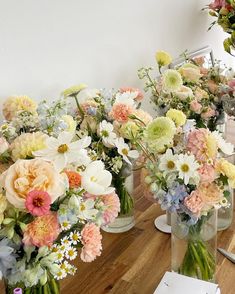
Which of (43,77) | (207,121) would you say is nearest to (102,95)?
(43,77)

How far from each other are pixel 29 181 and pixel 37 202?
3cm

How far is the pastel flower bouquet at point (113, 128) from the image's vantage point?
0.97 meters

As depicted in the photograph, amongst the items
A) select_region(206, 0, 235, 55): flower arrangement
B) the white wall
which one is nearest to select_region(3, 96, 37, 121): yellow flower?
the white wall

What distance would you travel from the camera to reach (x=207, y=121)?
3.99 ft

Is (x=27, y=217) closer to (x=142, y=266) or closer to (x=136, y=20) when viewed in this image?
(x=142, y=266)

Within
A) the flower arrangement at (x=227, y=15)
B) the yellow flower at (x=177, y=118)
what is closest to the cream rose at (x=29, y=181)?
the yellow flower at (x=177, y=118)

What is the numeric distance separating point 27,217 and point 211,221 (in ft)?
1.47

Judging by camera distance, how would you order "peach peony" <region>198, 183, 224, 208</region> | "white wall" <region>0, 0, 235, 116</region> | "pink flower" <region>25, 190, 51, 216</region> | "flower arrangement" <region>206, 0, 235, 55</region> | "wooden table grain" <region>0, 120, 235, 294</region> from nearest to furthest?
"pink flower" <region>25, 190, 51, 216</region> < "peach peony" <region>198, 183, 224, 208</region> < "wooden table grain" <region>0, 120, 235, 294</region> < "white wall" <region>0, 0, 235, 116</region> < "flower arrangement" <region>206, 0, 235, 55</region>

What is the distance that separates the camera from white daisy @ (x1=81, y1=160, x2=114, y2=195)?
654 millimetres

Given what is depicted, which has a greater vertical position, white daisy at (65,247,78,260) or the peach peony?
white daisy at (65,247,78,260)

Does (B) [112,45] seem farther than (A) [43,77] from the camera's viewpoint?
Yes

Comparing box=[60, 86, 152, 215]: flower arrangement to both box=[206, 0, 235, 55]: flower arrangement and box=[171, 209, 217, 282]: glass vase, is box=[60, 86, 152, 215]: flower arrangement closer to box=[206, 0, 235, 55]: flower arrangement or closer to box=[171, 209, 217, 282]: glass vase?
box=[171, 209, 217, 282]: glass vase

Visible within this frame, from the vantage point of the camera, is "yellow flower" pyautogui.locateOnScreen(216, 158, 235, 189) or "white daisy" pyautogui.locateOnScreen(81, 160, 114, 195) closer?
"white daisy" pyautogui.locateOnScreen(81, 160, 114, 195)

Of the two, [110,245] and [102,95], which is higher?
[102,95]
